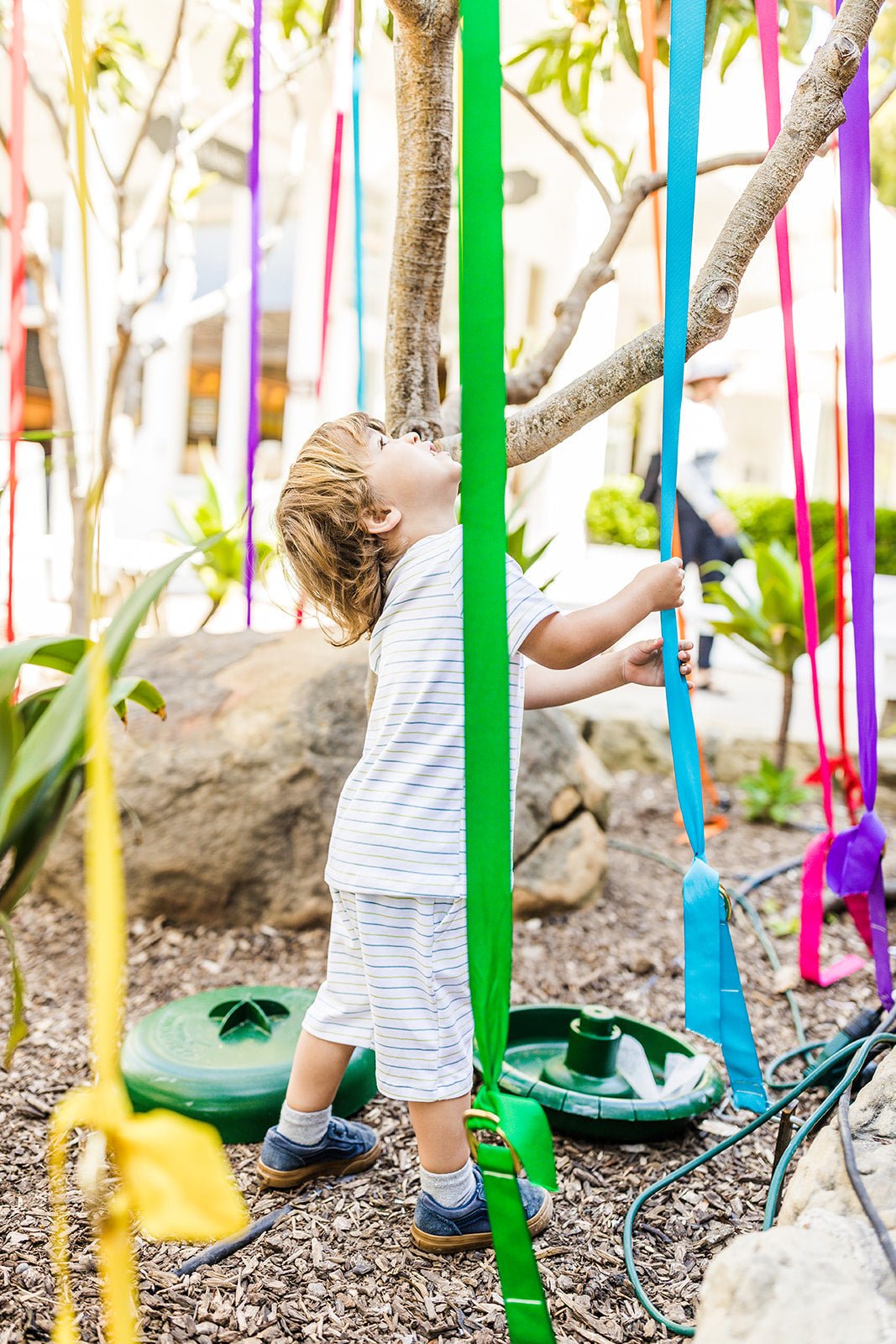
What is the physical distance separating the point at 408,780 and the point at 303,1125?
22.8 inches

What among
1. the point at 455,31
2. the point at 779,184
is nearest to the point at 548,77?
the point at 455,31

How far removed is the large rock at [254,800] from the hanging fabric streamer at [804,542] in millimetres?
693

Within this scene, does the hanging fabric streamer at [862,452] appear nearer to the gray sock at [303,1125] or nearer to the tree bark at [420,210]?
the tree bark at [420,210]

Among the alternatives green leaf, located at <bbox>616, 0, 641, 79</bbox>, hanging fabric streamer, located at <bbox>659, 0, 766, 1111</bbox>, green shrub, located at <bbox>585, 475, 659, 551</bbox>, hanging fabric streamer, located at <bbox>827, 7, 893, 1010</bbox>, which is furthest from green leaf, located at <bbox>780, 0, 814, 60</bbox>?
green shrub, located at <bbox>585, 475, 659, 551</bbox>

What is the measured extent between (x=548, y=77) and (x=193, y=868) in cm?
202

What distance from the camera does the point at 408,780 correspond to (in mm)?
1518

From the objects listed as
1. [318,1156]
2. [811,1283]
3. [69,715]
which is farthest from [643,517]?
[811,1283]

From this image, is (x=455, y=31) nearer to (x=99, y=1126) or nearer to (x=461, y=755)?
(x=461, y=755)

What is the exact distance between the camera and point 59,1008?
7.45 feet

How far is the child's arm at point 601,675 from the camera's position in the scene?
150cm

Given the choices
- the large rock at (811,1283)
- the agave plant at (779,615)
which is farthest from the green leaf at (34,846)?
the agave plant at (779,615)

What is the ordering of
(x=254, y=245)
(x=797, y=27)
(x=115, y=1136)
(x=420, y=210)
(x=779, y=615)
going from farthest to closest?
(x=779, y=615)
(x=254, y=245)
(x=797, y=27)
(x=420, y=210)
(x=115, y=1136)

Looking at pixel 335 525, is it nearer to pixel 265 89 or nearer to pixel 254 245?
pixel 254 245

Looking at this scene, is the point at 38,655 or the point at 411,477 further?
the point at 411,477
